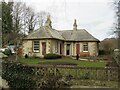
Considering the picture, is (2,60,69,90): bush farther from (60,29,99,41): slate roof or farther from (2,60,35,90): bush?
(60,29,99,41): slate roof

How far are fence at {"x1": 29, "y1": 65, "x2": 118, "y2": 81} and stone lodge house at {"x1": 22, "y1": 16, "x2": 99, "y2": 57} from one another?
1466cm

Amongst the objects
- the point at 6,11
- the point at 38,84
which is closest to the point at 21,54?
the point at 6,11

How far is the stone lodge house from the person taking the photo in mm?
27844

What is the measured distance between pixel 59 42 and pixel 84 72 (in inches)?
679

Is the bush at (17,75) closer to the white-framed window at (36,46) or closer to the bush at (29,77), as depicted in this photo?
the bush at (29,77)

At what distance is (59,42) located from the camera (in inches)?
1175

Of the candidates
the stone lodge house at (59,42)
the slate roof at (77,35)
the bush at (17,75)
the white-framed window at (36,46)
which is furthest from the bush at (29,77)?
the slate roof at (77,35)

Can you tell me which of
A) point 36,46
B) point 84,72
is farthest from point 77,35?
point 84,72

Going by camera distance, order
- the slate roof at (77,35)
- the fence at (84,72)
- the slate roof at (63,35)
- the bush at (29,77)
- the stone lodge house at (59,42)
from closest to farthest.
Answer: the bush at (29,77) < the fence at (84,72) < the stone lodge house at (59,42) < the slate roof at (63,35) < the slate roof at (77,35)

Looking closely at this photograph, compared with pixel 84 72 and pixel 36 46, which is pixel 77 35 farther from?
pixel 84 72

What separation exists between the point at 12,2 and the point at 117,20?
16.5m

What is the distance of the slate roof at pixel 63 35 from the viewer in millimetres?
28047

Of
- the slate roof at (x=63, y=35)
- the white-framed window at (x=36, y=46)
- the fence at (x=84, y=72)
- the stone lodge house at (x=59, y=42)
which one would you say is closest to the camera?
the fence at (x=84, y=72)

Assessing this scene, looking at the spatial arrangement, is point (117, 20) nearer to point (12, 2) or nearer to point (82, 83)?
point (82, 83)
